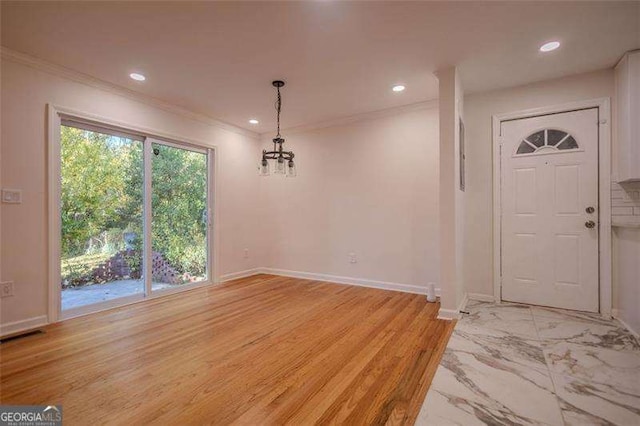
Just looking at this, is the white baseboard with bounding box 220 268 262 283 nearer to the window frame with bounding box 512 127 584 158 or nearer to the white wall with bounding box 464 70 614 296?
the white wall with bounding box 464 70 614 296

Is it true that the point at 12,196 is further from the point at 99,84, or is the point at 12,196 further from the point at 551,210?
the point at 551,210

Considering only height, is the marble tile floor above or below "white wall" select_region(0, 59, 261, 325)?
below

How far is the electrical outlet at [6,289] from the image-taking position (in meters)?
2.76

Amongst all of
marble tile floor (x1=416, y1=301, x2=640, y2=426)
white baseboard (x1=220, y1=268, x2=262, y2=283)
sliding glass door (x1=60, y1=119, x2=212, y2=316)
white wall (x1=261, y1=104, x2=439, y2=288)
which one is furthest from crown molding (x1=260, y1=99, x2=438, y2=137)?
marble tile floor (x1=416, y1=301, x2=640, y2=426)

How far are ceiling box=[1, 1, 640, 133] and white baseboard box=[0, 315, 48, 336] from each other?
8.29ft

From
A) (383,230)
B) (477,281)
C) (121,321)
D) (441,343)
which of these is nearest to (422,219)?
(383,230)

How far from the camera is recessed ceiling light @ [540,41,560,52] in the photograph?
2686 millimetres

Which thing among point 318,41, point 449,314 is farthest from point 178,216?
point 449,314

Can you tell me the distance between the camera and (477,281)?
3.82m

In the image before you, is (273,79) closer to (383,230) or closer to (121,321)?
(383,230)

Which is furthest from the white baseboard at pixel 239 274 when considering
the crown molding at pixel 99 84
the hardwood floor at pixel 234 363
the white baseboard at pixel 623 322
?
the white baseboard at pixel 623 322

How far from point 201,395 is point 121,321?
6.07 ft

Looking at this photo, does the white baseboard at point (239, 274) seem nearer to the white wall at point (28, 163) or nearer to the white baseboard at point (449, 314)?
the white wall at point (28, 163)

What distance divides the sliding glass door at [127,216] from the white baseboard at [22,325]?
0.67 feet
